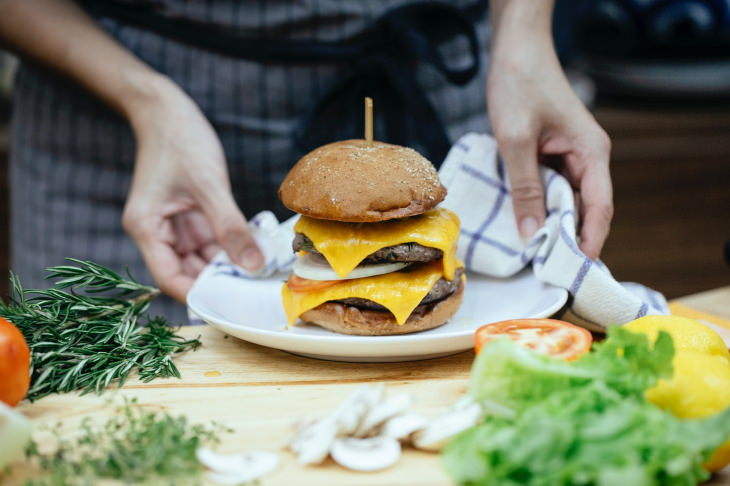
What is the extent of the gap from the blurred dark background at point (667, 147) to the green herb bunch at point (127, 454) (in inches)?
134

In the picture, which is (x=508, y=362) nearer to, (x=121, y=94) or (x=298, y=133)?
(x=298, y=133)

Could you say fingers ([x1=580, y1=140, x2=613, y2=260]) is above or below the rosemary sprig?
above

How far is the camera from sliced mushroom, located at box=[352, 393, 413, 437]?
3.78 ft

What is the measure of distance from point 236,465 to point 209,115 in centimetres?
154

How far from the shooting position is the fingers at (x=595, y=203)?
1.84 m

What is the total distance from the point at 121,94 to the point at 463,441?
161 cm

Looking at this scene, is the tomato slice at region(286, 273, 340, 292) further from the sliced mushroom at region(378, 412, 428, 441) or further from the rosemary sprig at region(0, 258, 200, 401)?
the sliced mushroom at region(378, 412, 428, 441)

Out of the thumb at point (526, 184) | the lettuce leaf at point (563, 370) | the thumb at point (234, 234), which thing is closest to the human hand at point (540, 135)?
the thumb at point (526, 184)

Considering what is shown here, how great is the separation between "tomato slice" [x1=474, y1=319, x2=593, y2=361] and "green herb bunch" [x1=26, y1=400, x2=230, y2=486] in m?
0.49

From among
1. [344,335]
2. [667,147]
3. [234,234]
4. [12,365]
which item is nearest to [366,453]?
[344,335]

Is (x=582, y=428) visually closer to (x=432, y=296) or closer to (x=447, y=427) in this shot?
(x=447, y=427)

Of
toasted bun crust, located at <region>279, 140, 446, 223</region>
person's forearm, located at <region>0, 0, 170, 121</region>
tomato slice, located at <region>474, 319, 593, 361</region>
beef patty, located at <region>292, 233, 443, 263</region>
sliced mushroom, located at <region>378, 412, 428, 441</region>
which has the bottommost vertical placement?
sliced mushroom, located at <region>378, 412, 428, 441</region>

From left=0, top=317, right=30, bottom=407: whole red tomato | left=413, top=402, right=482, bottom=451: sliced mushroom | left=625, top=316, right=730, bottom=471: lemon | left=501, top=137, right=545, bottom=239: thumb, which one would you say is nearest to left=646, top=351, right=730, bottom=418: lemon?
left=625, top=316, right=730, bottom=471: lemon

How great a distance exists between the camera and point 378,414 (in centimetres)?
116
